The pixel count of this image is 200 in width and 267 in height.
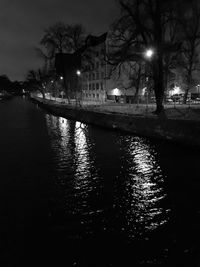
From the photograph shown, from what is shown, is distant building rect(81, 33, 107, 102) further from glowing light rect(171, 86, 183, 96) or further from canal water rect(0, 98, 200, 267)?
canal water rect(0, 98, 200, 267)

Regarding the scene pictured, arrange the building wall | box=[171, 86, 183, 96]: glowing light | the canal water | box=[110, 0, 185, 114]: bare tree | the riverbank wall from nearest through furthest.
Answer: the canal water → the riverbank wall → box=[110, 0, 185, 114]: bare tree → box=[171, 86, 183, 96]: glowing light → the building wall

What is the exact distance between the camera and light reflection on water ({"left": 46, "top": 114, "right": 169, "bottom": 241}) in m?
9.74

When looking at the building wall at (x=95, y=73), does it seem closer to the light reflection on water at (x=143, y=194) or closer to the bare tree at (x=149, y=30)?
the bare tree at (x=149, y=30)

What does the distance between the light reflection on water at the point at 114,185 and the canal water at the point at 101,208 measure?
0.12 ft

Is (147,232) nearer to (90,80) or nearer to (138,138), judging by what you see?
(138,138)

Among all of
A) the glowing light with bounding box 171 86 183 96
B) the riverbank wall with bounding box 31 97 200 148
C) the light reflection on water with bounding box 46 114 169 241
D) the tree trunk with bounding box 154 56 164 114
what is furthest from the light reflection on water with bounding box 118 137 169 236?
the glowing light with bounding box 171 86 183 96

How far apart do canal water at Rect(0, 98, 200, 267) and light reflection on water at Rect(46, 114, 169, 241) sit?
35 millimetres

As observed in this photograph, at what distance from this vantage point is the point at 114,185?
13.2 m

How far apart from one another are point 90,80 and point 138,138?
55.5 m

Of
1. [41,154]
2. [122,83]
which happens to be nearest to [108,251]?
[41,154]

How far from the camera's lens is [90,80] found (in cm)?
7762

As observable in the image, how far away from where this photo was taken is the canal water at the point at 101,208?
7.80m

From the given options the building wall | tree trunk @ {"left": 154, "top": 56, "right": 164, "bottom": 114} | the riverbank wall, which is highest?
the building wall

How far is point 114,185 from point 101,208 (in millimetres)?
2652
